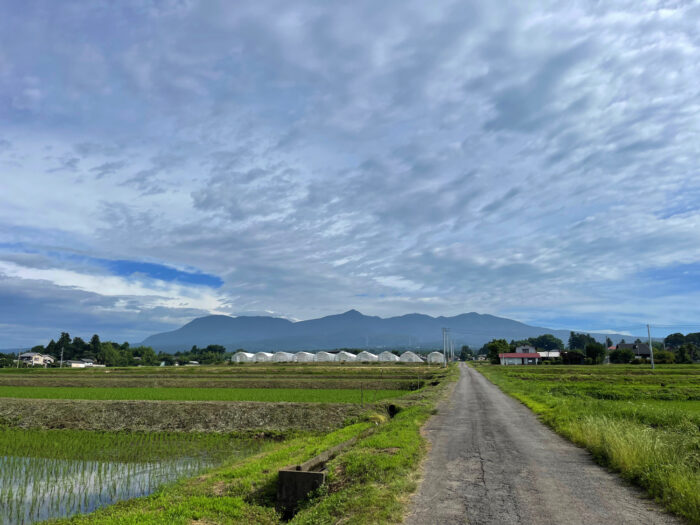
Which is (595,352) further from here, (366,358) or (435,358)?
(366,358)

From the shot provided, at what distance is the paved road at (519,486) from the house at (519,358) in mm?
133670

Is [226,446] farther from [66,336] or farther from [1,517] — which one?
[66,336]

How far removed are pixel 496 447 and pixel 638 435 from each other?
4.79 m

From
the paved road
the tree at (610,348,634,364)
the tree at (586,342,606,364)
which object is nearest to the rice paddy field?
the paved road

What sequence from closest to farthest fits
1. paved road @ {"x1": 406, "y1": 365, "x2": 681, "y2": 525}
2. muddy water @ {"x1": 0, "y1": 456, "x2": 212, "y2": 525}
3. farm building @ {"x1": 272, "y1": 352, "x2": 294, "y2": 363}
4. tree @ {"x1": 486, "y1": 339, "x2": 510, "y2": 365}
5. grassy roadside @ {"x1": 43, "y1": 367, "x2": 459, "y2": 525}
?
paved road @ {"x1": 406, "y1": 365, "x2": 681, "y2": 525} → grassy roadside @ {"x1": 43, "y1": 367, "x2": 459, "y2": 525} → muddy water @ {"x1": 0, "y1": 456, "x2": 212, "y2": 525} → farm building @ {"x1": 272, "y1": 352, "x2": 294, "y2": 363} → tree @ {"x1": 486, "y1": 339, "x2": 510, "y2": 365}

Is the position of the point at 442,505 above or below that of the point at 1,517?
above

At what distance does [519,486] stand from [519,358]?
147937mm

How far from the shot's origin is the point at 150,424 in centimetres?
2972

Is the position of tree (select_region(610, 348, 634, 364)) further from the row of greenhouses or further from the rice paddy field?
the rice paddy field

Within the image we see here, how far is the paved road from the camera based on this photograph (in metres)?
9.01

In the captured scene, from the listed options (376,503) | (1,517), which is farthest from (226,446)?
(376,503)

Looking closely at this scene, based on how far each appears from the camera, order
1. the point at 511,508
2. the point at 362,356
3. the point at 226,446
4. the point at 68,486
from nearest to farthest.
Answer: the point at 511,508
the point at 68,486
the point at 226,446
the point at 362,356

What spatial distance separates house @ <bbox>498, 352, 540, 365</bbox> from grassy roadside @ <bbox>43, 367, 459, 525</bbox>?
5438 inches

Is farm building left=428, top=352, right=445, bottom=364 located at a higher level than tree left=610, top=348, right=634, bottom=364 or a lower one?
lower
